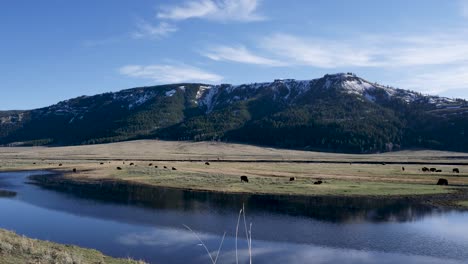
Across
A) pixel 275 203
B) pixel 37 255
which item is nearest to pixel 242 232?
pixel 275 203

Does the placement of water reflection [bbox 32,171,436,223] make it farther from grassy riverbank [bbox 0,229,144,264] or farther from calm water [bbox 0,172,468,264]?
grassy riverbank [bbox 0,229,144,264]

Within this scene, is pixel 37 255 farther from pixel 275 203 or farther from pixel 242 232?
pixel 275 203

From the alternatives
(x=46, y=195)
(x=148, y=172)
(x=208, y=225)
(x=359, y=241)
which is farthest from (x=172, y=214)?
(x=148, y=172)

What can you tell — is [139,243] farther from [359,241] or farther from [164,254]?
[359,241]

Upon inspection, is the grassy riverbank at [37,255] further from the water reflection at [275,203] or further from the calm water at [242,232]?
the water reflection at [275,203]

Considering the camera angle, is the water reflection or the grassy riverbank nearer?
the grassy riverbank

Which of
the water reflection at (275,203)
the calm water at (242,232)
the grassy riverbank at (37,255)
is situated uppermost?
the grassy riverbank at (37,255)

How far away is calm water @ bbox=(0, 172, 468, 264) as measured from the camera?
1209 inches

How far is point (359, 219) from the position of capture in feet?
145

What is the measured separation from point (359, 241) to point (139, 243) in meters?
16.8

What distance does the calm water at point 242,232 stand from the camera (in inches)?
1209

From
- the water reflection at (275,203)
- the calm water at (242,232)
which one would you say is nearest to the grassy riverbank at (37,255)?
the calm water at (242,232)

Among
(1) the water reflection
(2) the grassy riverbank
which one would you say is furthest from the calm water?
(2) the grassy riverbank

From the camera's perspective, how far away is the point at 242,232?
3978cm
